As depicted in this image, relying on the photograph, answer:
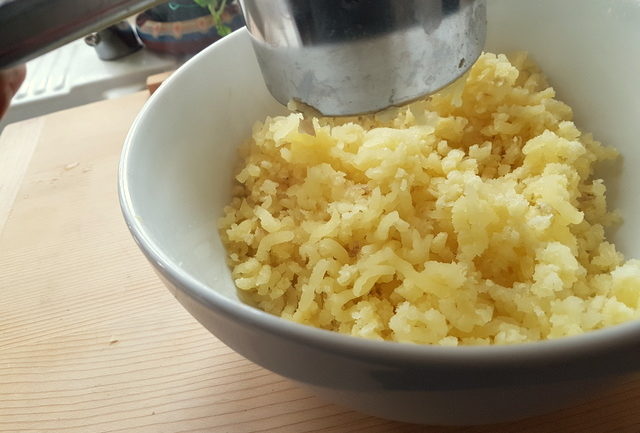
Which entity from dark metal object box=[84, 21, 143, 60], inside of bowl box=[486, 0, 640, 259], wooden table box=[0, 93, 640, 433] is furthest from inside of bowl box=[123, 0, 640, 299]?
dark metal object box=[84, 21, 143, 60]

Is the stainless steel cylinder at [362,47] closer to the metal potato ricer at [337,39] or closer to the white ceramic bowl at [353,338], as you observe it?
the metal potato ricer at [337,39]

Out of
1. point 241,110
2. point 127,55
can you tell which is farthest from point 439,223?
point 127,55

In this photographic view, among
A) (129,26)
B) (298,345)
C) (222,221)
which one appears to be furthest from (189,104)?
(129,26)

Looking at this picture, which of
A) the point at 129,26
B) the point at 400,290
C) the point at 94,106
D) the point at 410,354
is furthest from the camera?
the point at 129,26

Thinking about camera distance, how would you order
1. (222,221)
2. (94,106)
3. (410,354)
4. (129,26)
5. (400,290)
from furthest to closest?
(129,26) < (94,106) < (222,221) < (400,290) < (410,354)

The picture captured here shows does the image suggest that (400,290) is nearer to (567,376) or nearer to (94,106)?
(567,376)

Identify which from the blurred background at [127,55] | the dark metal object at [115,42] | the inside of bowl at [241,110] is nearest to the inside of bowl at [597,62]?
the inside of bowl at [241,110]

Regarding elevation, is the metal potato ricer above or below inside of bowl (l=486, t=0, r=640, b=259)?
above

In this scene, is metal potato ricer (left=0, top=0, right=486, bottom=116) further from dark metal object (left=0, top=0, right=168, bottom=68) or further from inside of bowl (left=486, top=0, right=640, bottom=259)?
inside of bowl (left=486, top=0, right=640, bottom=259)
